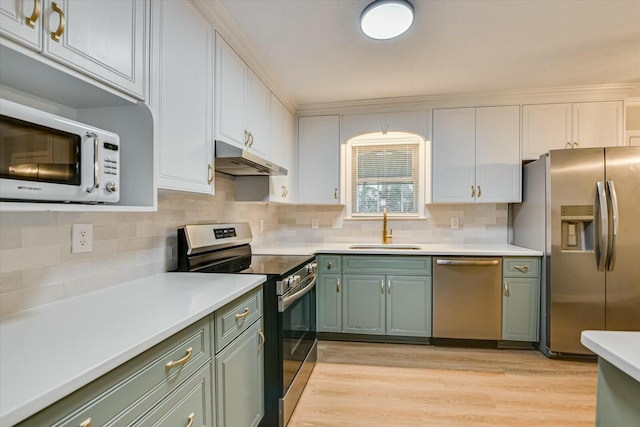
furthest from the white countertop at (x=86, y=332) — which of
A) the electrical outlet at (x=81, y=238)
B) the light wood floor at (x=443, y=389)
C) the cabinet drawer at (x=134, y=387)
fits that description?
the light wood floor at (x=443, y=389)

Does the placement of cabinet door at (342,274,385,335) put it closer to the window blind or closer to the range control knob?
the window blind

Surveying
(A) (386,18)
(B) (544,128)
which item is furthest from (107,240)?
(B) (544,128)

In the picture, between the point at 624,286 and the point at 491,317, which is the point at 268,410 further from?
the point at 624,286

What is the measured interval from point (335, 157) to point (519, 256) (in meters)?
1.90

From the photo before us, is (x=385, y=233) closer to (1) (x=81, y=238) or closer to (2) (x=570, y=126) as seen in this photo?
(2) (x=570, y=126)

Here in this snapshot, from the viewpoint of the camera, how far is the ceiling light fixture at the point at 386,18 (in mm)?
1708

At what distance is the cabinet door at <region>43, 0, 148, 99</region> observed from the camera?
0.93 m

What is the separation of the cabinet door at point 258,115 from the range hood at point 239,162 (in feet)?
0.54

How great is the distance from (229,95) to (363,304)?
2.09 metres

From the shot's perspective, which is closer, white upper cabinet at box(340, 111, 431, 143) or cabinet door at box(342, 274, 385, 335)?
cabinet door at box(342, 274, 385, 335)

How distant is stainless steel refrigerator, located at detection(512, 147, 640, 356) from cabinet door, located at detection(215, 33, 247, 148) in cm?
241

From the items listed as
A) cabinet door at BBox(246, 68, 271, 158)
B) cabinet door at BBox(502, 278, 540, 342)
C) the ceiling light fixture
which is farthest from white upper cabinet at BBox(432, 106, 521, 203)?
cabinet door at BBox(246, 68, 271, 158)

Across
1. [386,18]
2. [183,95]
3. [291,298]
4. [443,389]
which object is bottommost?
[443,389]

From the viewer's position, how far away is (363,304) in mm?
3002
